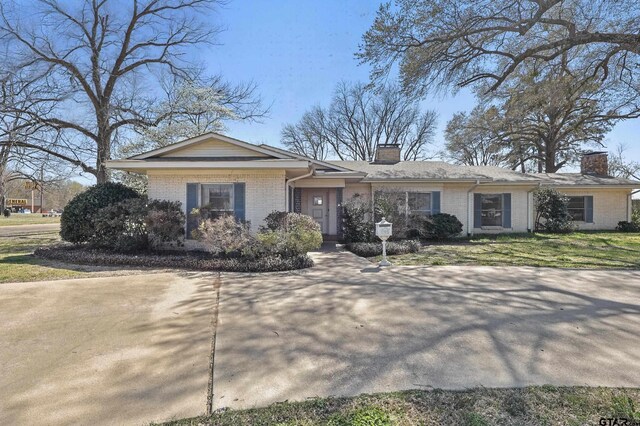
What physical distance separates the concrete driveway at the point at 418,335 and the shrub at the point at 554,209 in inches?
416

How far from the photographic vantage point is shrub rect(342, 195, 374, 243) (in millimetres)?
11742

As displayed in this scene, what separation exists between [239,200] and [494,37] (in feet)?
34.0

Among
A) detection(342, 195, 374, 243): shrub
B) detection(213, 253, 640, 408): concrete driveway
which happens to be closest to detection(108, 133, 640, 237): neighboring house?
detection(342, 195, 374, 243): shrub

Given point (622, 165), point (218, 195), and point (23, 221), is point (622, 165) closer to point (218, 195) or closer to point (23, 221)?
point (218, 195)

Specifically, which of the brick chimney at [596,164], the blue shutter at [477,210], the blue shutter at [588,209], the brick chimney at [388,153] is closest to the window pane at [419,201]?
the blue shutter at [477,210]

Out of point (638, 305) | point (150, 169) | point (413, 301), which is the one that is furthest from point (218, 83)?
point (638, 305)

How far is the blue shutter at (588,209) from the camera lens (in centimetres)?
1730

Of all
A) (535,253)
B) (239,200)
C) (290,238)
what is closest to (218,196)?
(239,200)

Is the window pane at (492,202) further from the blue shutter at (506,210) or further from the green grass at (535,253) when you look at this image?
the green grass at (535,253)

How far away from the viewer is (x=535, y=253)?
10.2m

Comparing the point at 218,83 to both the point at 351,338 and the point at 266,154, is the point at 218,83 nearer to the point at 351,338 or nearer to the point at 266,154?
the point at 266,154

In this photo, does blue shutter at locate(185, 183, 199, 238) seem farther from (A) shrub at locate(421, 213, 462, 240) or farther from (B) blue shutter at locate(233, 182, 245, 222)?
(A) shrub at locate(421, 213, 462, 240)

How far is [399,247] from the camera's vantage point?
10531 millimetres

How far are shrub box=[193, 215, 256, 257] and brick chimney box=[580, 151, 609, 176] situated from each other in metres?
21.3
